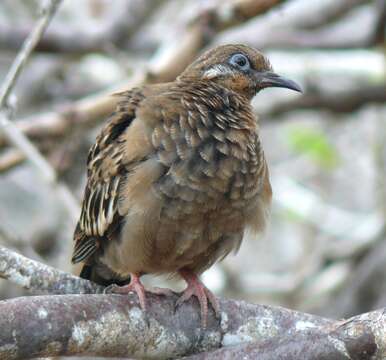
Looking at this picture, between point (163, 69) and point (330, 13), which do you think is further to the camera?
point (330, 13)

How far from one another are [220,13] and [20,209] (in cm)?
429

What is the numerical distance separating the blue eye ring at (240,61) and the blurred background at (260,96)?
2.71 ft

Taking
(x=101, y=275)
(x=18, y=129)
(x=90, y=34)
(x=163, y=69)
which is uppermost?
(x=90, y=34)

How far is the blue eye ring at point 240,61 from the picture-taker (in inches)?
178

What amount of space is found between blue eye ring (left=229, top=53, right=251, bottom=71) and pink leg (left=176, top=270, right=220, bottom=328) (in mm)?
1007

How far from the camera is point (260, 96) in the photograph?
26.5 ft

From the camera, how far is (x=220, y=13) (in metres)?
5.45

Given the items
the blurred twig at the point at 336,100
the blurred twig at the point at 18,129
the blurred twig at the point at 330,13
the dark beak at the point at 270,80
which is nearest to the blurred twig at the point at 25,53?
the blurred twig at the point at 18,129

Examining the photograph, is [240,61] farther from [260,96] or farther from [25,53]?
[260,96]

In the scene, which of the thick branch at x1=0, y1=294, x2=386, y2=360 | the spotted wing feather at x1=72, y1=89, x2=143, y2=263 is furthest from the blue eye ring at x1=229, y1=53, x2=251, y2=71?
the thick branch at x1=0, y1=294, x2=386, y2=360

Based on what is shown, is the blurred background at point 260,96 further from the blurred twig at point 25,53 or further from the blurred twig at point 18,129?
the blurred twig at point 25,53

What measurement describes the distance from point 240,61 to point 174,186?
93 centimetres

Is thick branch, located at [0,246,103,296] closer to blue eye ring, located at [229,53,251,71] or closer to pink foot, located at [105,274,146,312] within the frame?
pink foot, located at [105,274,146,312]

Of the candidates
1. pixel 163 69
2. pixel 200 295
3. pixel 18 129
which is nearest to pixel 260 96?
pixel 163 69
